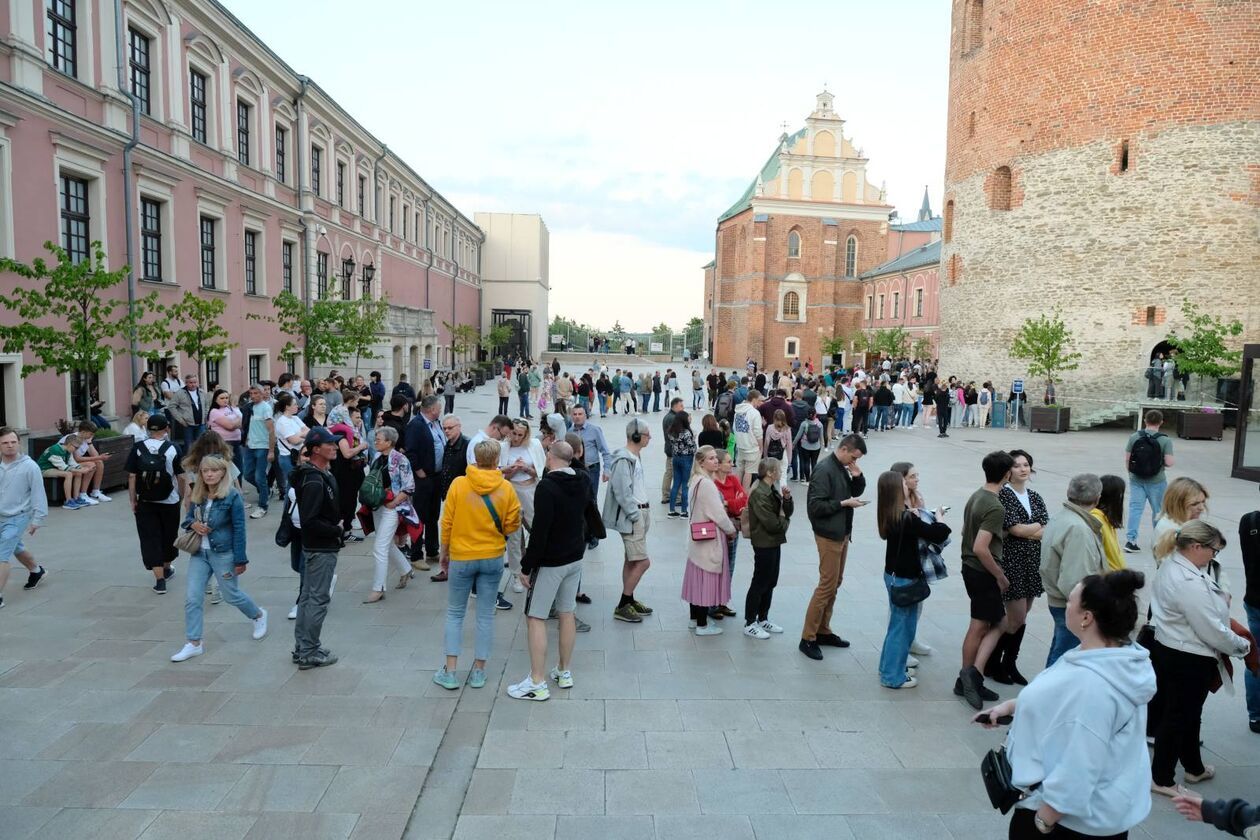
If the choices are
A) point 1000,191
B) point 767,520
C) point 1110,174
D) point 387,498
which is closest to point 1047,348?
point 1110,174

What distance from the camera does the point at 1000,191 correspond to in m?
30.0

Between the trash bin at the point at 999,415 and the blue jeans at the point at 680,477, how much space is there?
19.1 m

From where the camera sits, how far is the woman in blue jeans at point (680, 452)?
1131 cm

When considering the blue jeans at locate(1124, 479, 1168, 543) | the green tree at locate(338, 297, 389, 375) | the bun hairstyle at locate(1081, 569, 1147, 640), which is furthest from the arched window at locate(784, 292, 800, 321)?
the bun hairstyle at locate(1081, 569, 1147, 640)

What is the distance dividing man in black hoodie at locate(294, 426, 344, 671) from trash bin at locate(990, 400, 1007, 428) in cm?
2585

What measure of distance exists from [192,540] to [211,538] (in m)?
0.13

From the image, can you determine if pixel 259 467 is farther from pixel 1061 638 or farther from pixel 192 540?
pixel 1061 638

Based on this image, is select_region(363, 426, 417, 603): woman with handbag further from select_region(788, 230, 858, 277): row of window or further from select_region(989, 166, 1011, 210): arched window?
select_region(788, 230, 858, 277): row of window

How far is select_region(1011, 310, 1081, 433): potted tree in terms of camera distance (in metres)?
26.0

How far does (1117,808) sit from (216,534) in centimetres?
619

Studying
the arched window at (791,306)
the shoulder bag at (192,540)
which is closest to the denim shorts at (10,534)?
the shoulder bag at (192,540)

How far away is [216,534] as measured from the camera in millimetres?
6418

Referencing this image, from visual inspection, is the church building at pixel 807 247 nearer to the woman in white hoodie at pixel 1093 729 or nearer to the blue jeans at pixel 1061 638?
the blue jeans at pixel 1061 638

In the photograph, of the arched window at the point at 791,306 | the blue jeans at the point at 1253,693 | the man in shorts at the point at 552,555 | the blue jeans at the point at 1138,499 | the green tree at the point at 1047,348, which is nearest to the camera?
the blue jeans at the point at 1253,693
